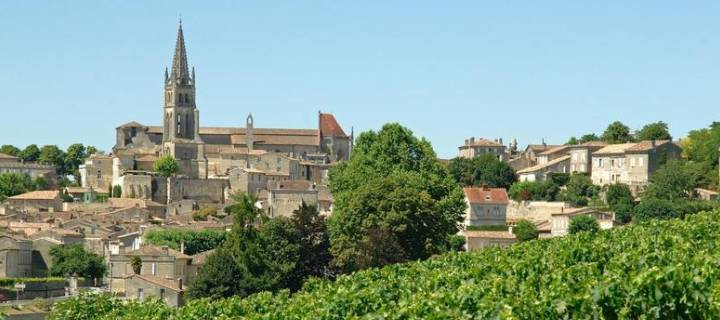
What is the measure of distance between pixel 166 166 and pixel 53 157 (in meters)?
29.7

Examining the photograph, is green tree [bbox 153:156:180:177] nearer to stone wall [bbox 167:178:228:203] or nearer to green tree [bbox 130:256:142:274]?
stone wall [bbox 167:178:228:203]

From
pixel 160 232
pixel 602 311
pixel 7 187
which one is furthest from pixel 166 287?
pixel 7 187

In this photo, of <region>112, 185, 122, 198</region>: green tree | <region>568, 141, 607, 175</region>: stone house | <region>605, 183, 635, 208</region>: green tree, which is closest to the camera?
<region>605, 183, 635, 208</region>: green tree

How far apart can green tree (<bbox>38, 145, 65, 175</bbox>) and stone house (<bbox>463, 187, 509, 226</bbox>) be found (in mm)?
65507

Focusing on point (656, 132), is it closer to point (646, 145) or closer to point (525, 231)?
point (646, 145)

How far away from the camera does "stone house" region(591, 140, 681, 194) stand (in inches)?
3789

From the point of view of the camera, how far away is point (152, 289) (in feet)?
193

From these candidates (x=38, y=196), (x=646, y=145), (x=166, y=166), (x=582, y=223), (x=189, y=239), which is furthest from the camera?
(x=166, y=166)

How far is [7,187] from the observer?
378 feet

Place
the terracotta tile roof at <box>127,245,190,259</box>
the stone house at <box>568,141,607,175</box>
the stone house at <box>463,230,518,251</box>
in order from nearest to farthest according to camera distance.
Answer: the terracotta tile roof at <box>127,245,190,259</box>
the stone house at <box>463,230,518,251</box>
the stone house at <box>568,141,607,175</box>

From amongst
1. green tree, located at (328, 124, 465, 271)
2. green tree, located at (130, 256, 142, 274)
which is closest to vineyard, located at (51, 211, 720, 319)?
green tree, located at (328, 124, 465, 271)

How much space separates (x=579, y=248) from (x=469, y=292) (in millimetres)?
8317

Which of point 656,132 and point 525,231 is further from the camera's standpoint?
point 656,132

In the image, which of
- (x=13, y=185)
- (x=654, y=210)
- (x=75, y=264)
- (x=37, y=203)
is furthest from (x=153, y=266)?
(x=13, y=185)
